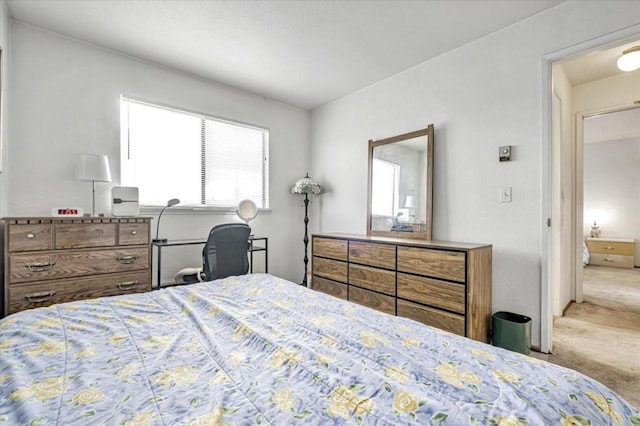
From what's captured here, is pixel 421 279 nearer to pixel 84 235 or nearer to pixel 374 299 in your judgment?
pixel 374 299

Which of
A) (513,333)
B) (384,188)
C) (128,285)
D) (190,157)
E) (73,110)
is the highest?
(73,110)

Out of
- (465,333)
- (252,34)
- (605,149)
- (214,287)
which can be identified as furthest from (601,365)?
(605,149)

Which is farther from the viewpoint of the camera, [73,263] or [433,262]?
[433,262]

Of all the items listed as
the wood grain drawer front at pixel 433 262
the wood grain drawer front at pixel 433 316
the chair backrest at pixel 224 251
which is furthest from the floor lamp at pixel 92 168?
the wood grain drawer front at pixel 433 316

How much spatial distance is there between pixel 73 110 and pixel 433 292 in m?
3.51

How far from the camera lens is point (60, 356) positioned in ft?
3.02

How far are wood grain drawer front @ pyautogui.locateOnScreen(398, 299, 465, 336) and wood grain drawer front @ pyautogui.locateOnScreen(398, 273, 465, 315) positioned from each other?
49 mm

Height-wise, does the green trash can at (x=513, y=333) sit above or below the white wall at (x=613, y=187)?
below

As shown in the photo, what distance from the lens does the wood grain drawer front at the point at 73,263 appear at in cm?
217

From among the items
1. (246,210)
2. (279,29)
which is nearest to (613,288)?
(246,210)

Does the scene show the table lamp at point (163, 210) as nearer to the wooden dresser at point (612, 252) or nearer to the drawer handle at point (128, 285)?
the drawer handle at point (128, 285)

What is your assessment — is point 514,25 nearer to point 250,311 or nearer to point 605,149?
point 250,311

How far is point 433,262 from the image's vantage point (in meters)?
2.48

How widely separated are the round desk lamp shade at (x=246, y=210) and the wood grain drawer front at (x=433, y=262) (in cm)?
182
